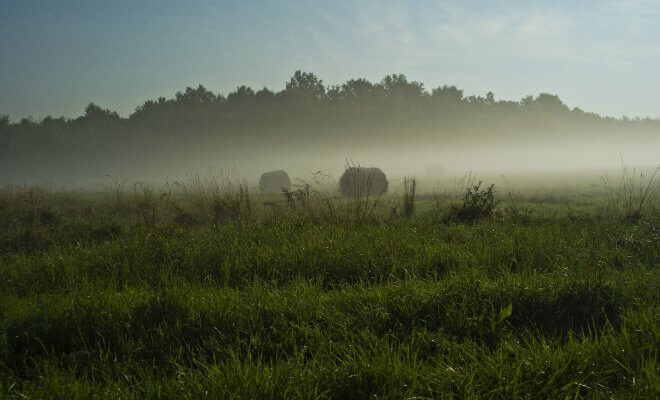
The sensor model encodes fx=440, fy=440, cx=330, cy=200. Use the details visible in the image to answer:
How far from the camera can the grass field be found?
2.85 metres

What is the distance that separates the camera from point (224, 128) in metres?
68.6

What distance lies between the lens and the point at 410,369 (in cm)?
296

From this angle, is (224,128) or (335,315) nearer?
(335,315)

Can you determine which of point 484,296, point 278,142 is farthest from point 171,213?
point 278,142

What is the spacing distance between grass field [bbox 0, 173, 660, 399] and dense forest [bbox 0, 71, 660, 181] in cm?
6405

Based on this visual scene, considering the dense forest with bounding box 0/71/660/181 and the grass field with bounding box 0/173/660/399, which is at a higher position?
the dense forest with bounding box 0/71/660/181

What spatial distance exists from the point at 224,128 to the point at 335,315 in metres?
67.8

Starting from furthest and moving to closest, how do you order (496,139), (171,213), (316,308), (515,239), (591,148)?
(591,148)
(496,139)
(171,213)
(515,239)
(316,308)

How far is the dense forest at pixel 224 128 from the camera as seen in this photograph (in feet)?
210

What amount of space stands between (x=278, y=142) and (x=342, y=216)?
63289mm

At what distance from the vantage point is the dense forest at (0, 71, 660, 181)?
210 ft

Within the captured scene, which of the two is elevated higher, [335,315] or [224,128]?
[224,128]

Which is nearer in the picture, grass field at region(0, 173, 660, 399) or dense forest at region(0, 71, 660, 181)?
grass field at region(0, 173, 660, 399)

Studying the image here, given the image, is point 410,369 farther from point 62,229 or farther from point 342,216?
point 62,229
